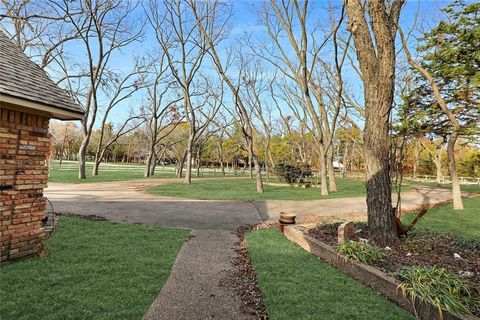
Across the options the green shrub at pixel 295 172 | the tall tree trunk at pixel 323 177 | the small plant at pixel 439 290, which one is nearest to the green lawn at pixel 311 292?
the small plant at pixel 439 290

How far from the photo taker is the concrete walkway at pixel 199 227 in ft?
10.7

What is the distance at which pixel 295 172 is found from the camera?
834 inches

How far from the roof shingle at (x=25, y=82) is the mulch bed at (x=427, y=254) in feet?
17.6

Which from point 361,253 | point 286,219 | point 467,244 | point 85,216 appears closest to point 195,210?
point 85,216

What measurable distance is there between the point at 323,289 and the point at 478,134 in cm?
1070

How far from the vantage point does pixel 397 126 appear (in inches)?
478

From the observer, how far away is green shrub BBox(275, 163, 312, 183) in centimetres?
2097

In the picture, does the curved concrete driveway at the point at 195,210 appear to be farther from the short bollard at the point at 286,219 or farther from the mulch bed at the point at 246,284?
the mulch bed at the point at 246,284

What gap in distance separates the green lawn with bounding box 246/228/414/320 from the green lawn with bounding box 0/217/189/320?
1474 millimetres

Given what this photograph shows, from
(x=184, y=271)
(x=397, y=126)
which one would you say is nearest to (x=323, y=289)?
(x=184, y=271)

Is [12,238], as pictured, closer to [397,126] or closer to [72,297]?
[72,297]

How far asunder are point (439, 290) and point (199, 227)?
5.38 meters

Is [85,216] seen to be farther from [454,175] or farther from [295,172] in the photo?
[295,172]

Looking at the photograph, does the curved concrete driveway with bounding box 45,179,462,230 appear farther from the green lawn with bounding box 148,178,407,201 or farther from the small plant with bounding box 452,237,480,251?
the small plant with bounding box 452,237,480,251
